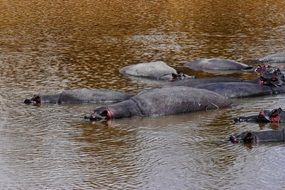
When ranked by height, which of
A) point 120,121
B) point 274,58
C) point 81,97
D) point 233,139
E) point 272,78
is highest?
point 274,58

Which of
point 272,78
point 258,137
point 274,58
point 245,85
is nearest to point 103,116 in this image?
point 258,137

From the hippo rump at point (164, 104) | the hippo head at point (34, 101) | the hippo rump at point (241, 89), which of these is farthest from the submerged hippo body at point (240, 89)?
the hippo head at point (34, 101)

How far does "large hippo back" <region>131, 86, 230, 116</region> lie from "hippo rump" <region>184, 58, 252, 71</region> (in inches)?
127

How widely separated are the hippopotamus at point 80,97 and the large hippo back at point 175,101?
65 centimetres

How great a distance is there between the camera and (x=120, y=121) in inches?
430

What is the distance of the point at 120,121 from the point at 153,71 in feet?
11.6

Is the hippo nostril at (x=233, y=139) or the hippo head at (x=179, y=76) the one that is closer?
Answer: the hippo nostril at (x=233, y=139)

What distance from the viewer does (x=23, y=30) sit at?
72.2 ft

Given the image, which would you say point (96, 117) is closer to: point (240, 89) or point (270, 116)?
point (270, 116)

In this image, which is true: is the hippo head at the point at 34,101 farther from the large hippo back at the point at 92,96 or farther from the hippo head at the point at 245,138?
the hippo head at the point at 245,138

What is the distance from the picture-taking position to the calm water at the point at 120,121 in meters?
8.45

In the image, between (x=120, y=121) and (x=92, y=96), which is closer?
(x=120, y=121)

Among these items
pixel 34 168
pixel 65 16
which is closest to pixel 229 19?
pixel 65 16

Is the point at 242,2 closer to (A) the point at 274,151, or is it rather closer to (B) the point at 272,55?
(B) the point at 272,55
